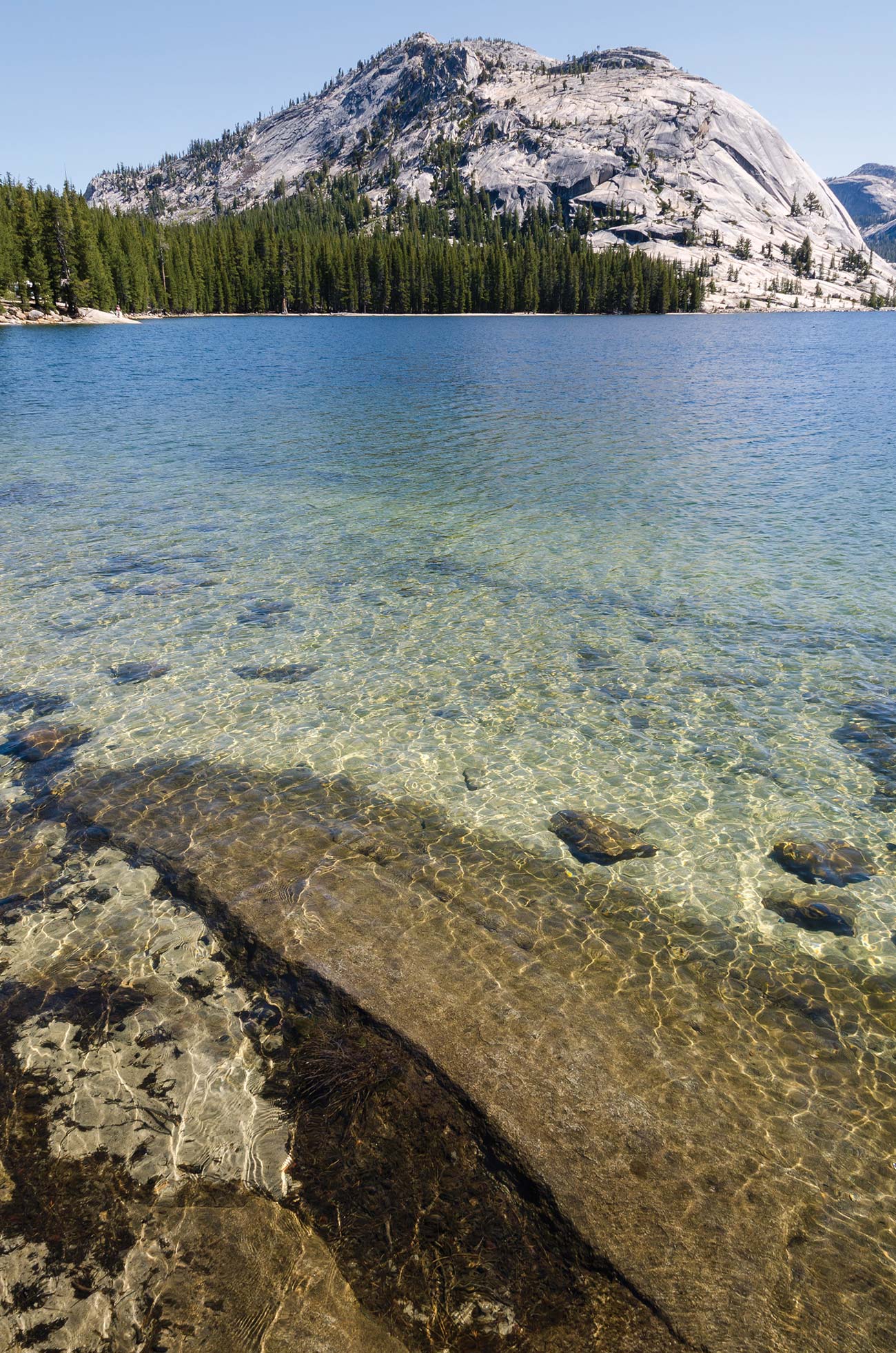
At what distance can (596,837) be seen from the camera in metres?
10.4

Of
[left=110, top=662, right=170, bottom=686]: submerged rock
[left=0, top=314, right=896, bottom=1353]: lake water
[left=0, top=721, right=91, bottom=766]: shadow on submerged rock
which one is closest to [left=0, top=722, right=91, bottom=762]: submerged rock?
[left=0, top=721, right=91, bottom=766]: shadow on submerged rock

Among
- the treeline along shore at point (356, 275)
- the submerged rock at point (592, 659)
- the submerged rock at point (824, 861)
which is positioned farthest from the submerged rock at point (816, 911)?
the treeline along shore at point (356, 275)

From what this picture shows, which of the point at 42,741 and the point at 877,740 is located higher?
the point at 42,741

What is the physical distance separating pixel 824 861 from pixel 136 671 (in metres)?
12.5

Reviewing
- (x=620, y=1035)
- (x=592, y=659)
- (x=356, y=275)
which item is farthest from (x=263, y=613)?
(x=356, y=275)

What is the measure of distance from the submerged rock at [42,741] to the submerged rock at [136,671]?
1816 millimetres

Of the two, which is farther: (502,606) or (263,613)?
(502,606)

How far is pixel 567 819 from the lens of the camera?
1081 centimetres

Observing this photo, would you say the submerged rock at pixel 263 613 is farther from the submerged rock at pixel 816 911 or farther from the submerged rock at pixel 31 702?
the submerged rock at pixel 816 911

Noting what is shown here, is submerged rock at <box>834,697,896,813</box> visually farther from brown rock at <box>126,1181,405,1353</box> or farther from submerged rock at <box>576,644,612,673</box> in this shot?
brown rock at <box>126,1181,405,1353</box>

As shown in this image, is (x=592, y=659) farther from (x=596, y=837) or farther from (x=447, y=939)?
(x=447, y=939)

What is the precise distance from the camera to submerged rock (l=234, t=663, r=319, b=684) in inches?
586

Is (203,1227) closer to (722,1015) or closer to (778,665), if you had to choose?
(722,1015)

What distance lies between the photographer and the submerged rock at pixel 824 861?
971cm
